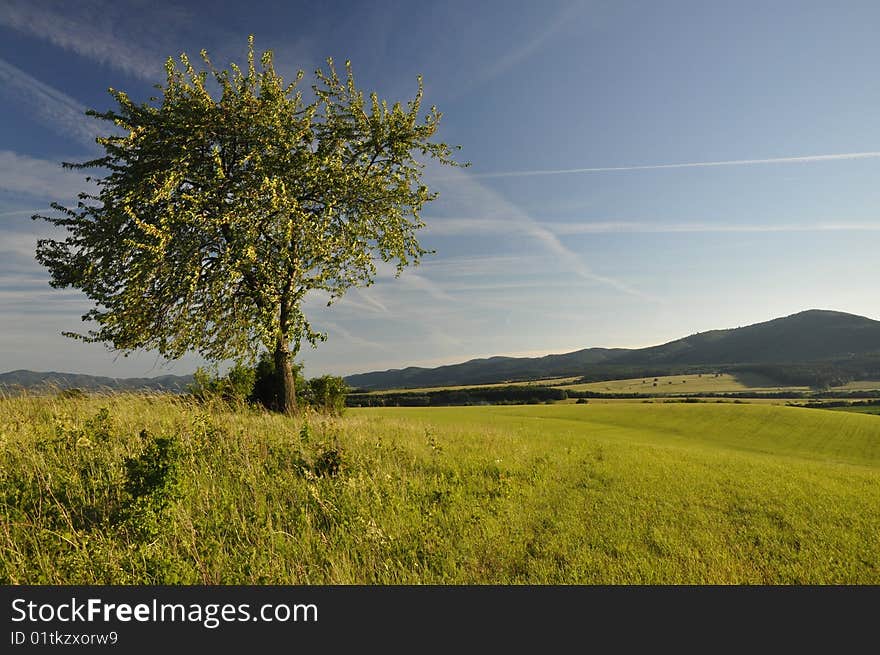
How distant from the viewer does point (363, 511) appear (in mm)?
7574

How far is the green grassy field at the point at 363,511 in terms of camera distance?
6086 mm

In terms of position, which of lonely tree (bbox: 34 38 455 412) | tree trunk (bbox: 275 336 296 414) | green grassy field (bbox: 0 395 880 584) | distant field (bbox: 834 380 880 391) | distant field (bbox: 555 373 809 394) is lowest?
distant field (bbox: 834 380 880 391)

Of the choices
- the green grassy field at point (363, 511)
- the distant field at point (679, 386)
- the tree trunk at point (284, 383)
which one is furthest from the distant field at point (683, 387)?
the green grassy field at point (363, 511)

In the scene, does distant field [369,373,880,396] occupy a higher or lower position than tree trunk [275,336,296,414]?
lower

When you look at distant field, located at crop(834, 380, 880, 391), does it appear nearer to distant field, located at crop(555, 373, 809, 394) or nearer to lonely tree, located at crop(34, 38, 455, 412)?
distant field, located at crop(555, 373, 809, 394)

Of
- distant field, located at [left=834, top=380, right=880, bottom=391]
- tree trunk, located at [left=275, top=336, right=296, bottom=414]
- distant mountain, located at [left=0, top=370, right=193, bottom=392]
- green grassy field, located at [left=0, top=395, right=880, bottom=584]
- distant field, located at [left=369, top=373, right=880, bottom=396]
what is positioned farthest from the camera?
distant field, located at [left=834, top=380, right=880, bottom=391]

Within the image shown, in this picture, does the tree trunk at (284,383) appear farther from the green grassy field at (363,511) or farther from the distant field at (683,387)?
the distant field at (683,387)

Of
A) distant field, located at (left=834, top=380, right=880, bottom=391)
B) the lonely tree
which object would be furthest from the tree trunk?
distant field, located at (left=834, top=380, right=880, bottom=391)

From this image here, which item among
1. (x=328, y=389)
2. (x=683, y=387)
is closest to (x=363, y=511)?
(x=328, y=389)

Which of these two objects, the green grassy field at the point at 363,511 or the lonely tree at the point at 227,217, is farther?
the lonely tree at the point at 227,217

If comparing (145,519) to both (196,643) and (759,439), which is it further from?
(759,439)

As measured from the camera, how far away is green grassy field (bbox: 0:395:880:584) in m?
6.09

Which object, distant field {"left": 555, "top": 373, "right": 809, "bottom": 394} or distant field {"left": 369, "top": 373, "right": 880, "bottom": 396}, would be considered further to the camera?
distant field {"left": 369, "top": 373, "right": 880, "bottom": 396}

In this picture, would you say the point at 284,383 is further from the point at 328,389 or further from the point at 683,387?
the point at 683,387
